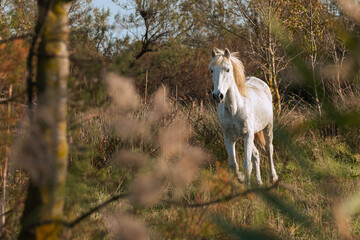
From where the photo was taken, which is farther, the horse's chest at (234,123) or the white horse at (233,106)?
the horse's chest at (234,123)

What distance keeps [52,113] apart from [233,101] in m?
3.99

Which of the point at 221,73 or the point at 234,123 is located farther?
the point at 234,123

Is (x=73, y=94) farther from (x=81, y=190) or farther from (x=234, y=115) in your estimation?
(x=234, y=115)

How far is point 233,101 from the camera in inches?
195

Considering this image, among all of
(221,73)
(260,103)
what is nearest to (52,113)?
(221,73)

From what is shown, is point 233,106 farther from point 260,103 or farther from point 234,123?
point 260,103

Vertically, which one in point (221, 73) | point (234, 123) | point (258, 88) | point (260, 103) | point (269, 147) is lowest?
point (269, 147)

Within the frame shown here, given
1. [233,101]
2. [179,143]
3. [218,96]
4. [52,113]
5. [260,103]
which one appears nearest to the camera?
[52,113]

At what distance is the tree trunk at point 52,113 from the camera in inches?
44.8

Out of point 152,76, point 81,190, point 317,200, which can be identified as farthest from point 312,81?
point 152,76

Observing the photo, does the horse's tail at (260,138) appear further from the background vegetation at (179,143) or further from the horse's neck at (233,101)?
the horse's neck at (233,101)

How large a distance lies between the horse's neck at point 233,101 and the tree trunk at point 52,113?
380 centimetres

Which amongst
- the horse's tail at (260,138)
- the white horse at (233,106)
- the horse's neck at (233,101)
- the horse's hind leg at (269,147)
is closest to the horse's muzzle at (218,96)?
the white horse at (233,106)

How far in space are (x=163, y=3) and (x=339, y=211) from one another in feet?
57.1
